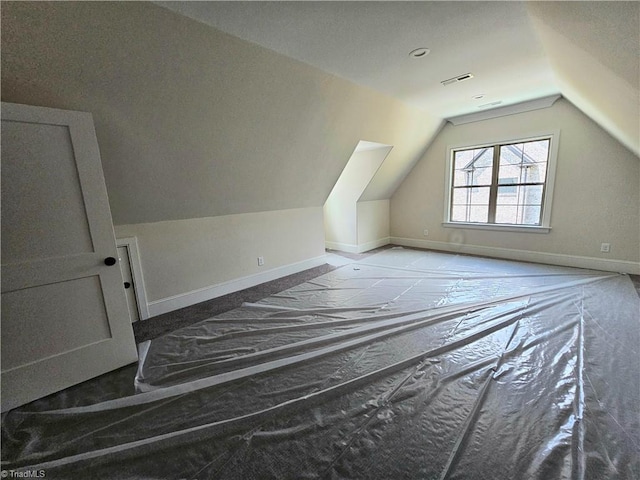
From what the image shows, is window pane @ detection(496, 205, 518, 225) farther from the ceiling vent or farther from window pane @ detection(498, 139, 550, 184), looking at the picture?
the ceiling vent

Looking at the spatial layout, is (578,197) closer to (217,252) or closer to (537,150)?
(537,150)

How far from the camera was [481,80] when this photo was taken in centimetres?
294

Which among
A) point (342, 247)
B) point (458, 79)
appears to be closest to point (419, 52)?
point (458, 79)

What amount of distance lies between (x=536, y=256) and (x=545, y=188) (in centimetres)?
104

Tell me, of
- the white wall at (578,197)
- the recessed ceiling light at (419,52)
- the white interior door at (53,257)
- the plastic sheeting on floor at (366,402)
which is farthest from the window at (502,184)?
the white interior door at (53,257)

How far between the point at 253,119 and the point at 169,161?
85 cm

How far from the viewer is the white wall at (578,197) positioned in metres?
3.43

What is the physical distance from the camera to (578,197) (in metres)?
3.74

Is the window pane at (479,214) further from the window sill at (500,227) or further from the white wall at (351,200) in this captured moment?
the white wall at (351,200)

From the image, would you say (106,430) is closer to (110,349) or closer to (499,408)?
(110,349)

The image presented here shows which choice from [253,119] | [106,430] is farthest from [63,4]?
[106,430]

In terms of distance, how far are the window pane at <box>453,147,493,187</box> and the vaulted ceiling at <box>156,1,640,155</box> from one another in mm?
1562

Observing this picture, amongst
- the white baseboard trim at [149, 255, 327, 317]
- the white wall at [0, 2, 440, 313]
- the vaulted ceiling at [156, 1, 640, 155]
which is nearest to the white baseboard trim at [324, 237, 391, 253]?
the white baseboard trim at [149, 255, 327, 317]

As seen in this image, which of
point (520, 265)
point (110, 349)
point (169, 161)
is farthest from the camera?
point (520, 265)
